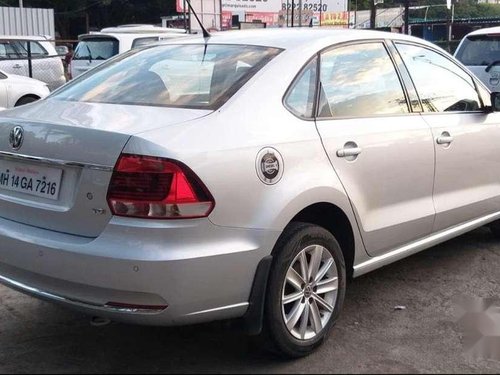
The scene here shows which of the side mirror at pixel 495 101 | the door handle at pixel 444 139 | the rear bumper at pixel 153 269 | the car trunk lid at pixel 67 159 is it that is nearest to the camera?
the rear bumper at pixel 153 269

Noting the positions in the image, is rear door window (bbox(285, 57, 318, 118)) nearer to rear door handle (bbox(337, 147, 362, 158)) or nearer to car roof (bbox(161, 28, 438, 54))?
car roof (bbox(161, 28, 438, 54))

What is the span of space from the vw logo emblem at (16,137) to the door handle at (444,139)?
8.22ft

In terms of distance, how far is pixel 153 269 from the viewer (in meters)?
2.80

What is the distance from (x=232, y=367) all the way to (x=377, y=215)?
1.23 m

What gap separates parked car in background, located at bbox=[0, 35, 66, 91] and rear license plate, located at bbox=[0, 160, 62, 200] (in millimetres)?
12156

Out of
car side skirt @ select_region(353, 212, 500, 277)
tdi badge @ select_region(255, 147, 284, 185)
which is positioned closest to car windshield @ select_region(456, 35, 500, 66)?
car side skirt @ select_region(353, 212, 500, 277)

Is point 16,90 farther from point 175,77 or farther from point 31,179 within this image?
point 31,179

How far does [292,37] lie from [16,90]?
29.5 ft

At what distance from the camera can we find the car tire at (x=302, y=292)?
3.19m

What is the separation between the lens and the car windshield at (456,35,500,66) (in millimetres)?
10164

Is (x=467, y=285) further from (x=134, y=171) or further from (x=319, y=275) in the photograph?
(x=134, y=171)

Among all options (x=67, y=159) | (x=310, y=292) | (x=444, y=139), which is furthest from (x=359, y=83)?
(x=67, y=159)

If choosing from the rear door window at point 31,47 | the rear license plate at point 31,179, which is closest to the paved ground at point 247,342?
the rear license plate at point 31,179

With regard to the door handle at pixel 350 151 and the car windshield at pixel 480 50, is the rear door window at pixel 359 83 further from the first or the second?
the car windshield at pixel 480 50
